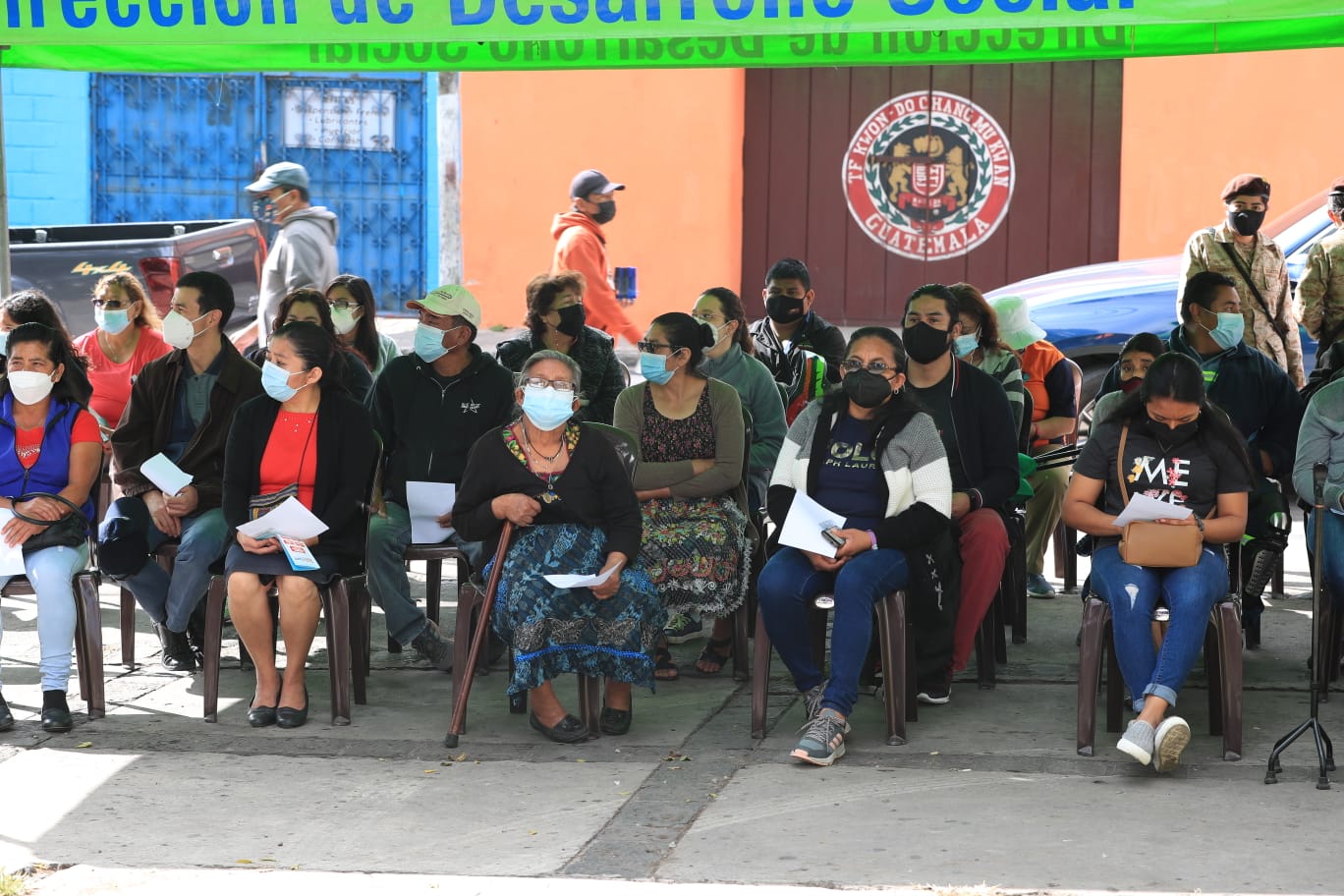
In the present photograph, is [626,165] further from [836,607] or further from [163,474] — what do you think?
[836,607]

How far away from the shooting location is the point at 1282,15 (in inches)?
A: 239

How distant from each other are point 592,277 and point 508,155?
613 centimetres

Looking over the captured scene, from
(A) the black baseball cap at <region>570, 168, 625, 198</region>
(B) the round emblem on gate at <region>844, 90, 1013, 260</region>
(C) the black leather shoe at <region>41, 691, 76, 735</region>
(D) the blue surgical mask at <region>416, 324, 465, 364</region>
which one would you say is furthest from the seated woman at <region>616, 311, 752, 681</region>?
(B) the round emblem on gate at <region>844, 90, 1013, 260</region>

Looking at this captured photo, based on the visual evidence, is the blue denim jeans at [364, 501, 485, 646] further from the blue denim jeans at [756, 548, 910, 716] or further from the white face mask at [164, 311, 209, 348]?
the blue denim jeans at [756, 548, 910, 716]

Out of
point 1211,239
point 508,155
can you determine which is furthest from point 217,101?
point 1211,239

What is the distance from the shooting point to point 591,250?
10.5 meters

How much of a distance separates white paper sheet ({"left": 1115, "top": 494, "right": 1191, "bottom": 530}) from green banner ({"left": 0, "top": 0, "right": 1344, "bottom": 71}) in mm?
1635

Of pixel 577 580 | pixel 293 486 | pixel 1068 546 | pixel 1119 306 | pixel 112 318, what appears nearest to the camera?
pixel 577 580

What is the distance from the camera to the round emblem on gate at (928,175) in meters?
15.7

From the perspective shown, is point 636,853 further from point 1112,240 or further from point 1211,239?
point 1112,240

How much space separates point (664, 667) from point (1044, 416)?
7.61ft

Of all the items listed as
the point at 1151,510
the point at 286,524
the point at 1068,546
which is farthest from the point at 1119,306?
the point at 286,524

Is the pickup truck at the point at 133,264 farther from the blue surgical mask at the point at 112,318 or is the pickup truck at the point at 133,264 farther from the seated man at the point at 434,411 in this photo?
the seated man at the point at 434,411

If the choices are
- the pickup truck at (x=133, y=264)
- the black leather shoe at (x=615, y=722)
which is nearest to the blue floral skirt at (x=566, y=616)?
the black leather shoe at (x=615, y=722)
